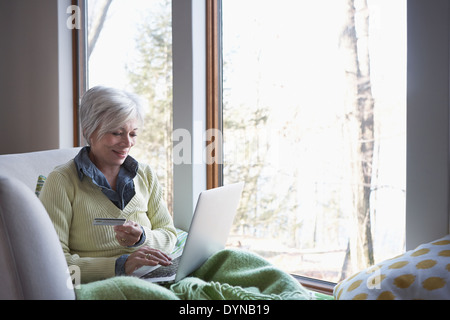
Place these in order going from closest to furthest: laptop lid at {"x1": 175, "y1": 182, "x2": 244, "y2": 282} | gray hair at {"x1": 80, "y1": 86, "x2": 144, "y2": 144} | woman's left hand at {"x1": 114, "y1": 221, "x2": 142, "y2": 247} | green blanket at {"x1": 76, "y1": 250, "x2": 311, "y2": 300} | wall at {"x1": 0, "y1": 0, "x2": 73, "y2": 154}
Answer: green blanket at {"x1": 76, "y1": 250, "x2": 311, "y2": 300}, laptop lid at {"x1": 175, "y1": 182, "x2": 244, "y2": 282}, woman's left hand at {"x1": 114, "y1": 221, "x2": 142, "y2": 247}, gray hair at {"x1": 80, "y1": 86, "x2": 144, "y2": 144}, wall at {"x1": 0, "y1": 0, "x2": 73, "y2": 154}

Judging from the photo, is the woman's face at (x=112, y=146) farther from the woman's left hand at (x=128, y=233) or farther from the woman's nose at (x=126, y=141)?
the woman's left hand at (x=128, y=233)

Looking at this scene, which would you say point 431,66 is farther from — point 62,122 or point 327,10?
point 62,122

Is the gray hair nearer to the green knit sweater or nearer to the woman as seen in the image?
the woman

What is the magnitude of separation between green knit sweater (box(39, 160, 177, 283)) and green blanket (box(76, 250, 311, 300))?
28 cm

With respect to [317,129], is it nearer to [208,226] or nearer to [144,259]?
[208,226]

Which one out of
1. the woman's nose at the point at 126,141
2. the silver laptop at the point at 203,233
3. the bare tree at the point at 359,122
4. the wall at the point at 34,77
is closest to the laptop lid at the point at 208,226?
the silver laptop at the point at 203,233

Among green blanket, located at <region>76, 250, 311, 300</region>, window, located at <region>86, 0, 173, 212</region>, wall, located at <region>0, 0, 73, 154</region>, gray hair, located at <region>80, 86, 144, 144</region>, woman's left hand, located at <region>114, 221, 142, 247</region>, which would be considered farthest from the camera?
wall, located at <region>0, 0, 73, 154</region>

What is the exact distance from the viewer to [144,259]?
1.39 meters

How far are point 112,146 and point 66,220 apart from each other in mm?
322

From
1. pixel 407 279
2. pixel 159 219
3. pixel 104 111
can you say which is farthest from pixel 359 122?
pixel 104 111

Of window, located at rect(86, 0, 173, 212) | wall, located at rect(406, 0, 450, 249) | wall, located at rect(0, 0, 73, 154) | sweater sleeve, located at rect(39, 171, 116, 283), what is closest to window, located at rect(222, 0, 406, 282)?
wall, located at rect(406, 0, 450, 249)

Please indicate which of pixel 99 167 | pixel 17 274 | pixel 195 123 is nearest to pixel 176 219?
pixel 195 123

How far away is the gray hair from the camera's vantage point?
1.59 m
